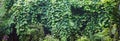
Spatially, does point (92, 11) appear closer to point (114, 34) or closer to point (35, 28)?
point (35, 28)

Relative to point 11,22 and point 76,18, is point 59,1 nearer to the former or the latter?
point 76,18

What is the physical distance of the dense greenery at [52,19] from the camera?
24.4 feet

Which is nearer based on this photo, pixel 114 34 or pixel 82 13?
pixel 114 34

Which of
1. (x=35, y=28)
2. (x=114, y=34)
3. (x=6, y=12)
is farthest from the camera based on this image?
(x=6, y=12)

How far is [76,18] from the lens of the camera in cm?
769

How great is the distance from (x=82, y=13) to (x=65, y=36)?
940mm

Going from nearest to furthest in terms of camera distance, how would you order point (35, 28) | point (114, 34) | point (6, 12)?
point (114, 34) → point (35, 28) → point (6, 12)

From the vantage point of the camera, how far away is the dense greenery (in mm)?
7449

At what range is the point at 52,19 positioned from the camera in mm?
7719

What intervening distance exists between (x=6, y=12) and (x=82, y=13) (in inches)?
101

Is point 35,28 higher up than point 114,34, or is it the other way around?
point 114,34

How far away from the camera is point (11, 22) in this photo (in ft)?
25.2

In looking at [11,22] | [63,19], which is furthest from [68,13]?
[11,22]

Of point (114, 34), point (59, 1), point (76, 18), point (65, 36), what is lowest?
point (65, 36)
